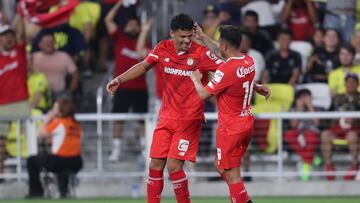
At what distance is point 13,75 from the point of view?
20375 mm

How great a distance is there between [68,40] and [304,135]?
4618 millimetres

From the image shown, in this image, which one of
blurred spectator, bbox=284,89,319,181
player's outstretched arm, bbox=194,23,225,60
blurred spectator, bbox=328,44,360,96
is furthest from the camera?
blurred spectator, bbox=328,44,360,96

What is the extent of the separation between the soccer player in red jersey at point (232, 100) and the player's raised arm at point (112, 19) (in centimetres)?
762

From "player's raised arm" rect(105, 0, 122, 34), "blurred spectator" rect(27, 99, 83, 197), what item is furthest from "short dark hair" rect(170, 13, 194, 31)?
"player's raised arm" rect(105, 0, 122, 34)

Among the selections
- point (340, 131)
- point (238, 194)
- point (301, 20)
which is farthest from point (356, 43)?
point (238, 194)

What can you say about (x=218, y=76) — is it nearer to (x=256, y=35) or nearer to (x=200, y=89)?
(x=200, y=89)

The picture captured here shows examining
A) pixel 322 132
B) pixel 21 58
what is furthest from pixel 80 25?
A: pixel 322 132

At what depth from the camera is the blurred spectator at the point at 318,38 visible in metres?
21.2

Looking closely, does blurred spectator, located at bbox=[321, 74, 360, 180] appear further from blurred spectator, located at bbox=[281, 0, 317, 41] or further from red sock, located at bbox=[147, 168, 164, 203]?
red sock, located at bbox=[147, 168, 164, 203]

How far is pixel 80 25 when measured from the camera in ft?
72.8

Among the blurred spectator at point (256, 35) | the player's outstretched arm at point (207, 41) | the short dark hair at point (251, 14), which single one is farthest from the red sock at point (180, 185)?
the short dark hair at point (251, 14)

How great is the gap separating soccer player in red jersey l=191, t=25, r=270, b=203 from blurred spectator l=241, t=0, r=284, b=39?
812 cm

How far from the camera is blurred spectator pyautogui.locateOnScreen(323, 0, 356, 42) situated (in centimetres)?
2181

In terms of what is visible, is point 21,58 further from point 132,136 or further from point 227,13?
point 227,13
